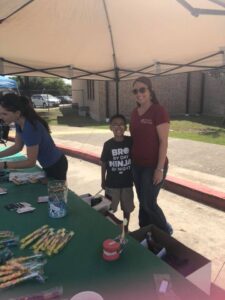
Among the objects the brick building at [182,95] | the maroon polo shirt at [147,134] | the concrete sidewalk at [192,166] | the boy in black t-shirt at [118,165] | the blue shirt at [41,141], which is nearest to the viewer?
the blue shirt at [41,141]

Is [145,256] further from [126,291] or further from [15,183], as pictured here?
[15,183]

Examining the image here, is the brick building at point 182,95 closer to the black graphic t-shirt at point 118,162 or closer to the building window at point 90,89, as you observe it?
the building window at point 90,89

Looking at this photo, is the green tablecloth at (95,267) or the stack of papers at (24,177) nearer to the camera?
the green tablecloth at (95,267)

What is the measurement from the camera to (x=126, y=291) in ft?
4.96

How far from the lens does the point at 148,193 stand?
3.31m

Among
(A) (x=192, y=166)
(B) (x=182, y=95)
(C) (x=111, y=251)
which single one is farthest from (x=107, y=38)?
(B) (x=182, y=95)

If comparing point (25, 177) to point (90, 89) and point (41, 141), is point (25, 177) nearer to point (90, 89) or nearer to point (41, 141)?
point (41, 141)

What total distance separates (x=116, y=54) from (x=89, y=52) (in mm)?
443

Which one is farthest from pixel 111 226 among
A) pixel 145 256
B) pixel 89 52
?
pixel 89 52

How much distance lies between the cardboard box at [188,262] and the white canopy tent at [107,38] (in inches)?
76.6

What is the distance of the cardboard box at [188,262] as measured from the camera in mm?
2072

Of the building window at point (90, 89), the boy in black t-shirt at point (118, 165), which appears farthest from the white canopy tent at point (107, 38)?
the building window at point (90, 89)

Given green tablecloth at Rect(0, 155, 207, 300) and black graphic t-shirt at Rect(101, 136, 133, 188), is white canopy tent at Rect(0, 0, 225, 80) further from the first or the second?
green tablecloth at Rect(0, 155, 207, 300)

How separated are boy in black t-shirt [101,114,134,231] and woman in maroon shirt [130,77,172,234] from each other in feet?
0.44
